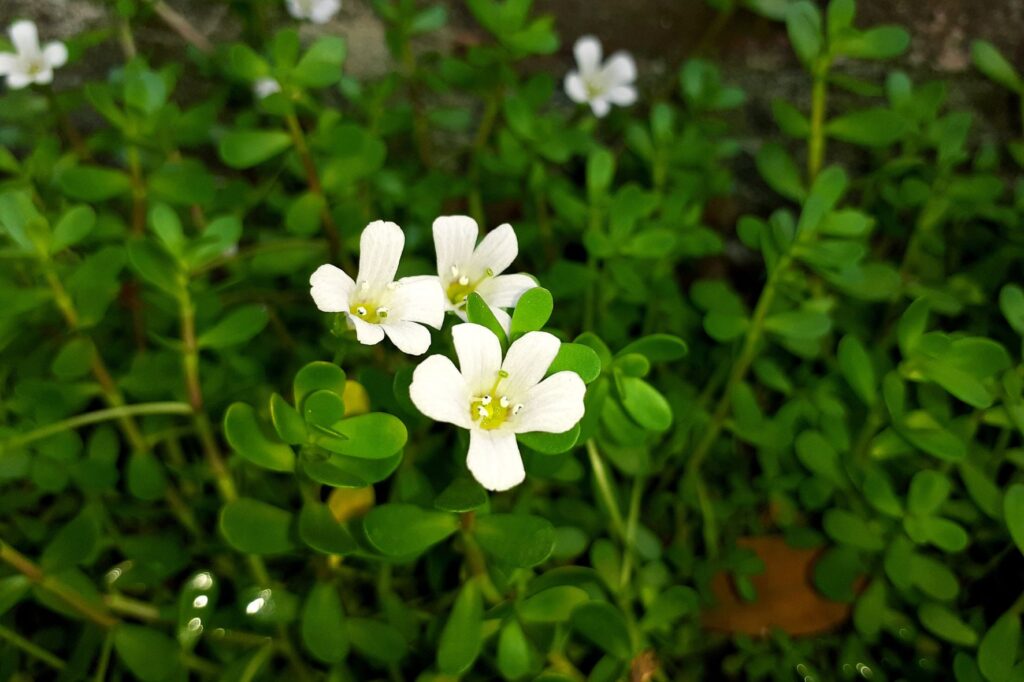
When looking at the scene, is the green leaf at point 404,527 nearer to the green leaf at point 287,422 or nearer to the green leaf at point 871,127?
the green leaf at point 287,422

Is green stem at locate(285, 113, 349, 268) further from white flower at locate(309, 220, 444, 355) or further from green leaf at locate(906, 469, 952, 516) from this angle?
green leaf at locate(906, 469, 952, 516)

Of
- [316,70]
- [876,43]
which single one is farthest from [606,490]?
[876,43]

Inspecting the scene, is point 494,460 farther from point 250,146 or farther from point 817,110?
point 817,110

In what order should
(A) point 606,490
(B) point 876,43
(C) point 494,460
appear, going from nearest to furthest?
(C) point 494,460
(A) point 606,490
(B) point 876,43

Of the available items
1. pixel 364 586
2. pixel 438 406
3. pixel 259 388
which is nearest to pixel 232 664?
pixel 364 586

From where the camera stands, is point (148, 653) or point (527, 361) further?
point (148, 653)

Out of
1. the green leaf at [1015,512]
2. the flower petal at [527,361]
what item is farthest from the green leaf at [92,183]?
the green leaf at [1015,512]
